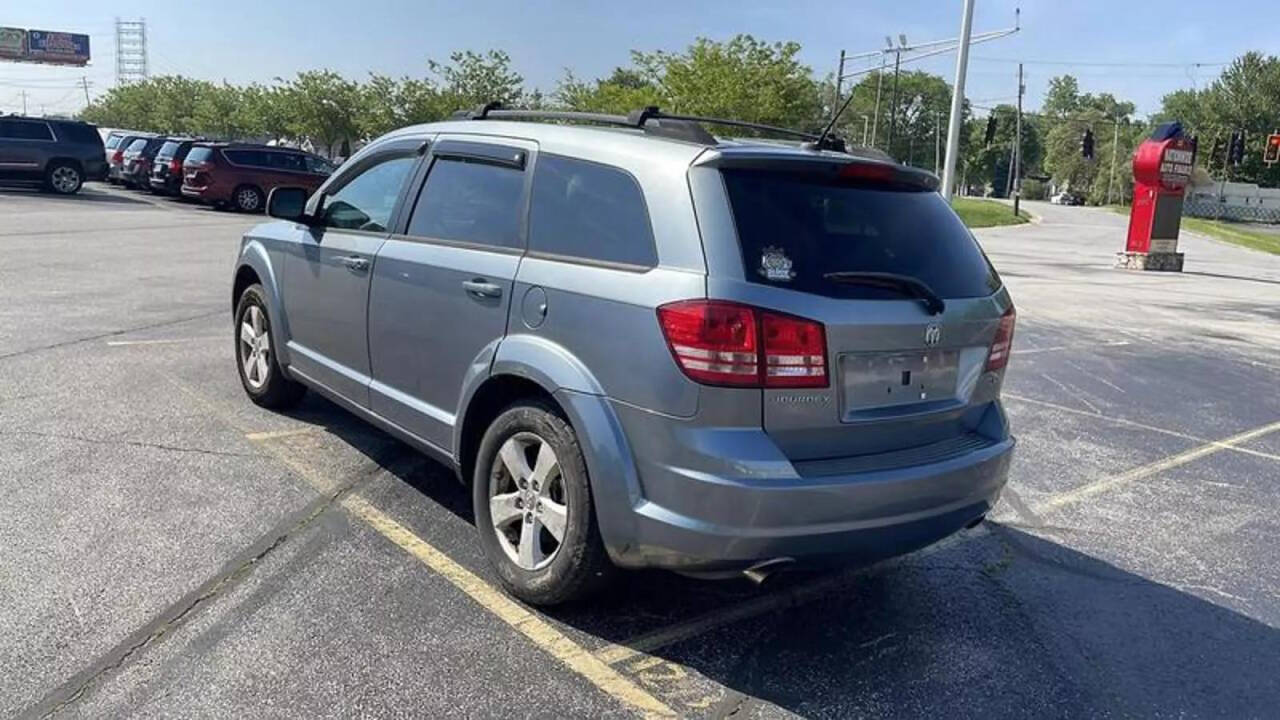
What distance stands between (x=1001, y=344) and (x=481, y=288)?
2064 mm

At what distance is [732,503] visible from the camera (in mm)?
3016

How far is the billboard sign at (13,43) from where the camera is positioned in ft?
374

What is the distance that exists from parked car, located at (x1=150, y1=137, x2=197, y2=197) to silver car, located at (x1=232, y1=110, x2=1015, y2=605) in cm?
2704

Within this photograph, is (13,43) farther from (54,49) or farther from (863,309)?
(863,309)

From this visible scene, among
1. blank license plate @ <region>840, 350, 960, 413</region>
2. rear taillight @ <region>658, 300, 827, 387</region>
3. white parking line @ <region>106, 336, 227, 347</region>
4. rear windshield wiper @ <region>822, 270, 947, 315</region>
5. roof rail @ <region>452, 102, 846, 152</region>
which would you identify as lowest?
white parking line @ <region>106, 336, 227, 347</region>

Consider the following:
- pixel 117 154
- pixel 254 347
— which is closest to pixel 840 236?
pixel 254 347

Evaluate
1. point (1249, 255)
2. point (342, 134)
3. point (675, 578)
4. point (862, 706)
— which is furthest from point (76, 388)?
point (342, 134)

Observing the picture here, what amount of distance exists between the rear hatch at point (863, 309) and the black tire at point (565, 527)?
2.35ft

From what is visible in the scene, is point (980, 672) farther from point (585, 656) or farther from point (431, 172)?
point (431, 172)

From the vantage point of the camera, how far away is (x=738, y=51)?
121ft

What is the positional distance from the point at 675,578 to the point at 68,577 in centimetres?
233

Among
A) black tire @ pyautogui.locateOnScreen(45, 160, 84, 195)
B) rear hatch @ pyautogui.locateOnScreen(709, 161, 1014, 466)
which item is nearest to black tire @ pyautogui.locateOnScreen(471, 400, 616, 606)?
rear hatch @ pyautogui.locateOnScreen(709, 161, 1014, 466)

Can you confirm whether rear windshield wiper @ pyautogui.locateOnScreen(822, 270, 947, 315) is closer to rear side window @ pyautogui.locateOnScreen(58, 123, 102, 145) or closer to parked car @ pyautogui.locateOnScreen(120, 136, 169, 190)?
rear side window @ pyautogui.locateOnScreen(58, 123, 102, 145)

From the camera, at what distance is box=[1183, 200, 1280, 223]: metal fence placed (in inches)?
3024
